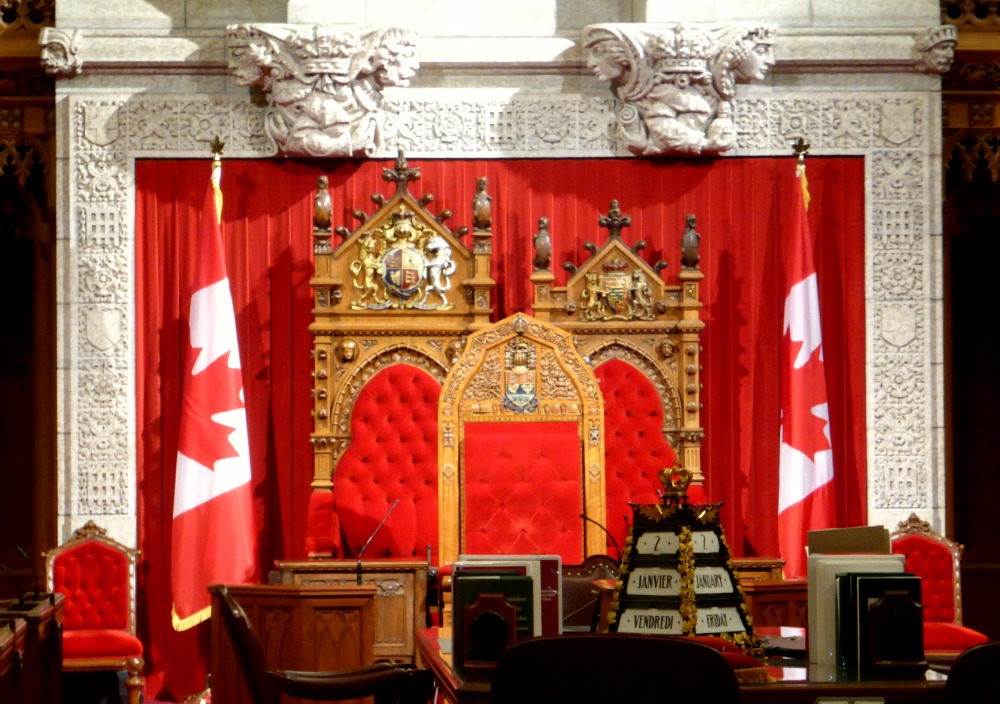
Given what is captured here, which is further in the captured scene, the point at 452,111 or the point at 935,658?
the point at 452,111

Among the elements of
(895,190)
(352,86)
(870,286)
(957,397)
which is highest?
(352,86)

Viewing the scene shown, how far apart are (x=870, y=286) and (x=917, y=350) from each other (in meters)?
0.42

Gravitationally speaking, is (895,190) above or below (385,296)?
above

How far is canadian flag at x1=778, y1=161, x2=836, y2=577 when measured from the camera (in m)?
7.68

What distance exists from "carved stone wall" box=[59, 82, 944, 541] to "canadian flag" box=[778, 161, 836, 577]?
419 mm

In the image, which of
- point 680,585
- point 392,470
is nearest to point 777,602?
point 392,470

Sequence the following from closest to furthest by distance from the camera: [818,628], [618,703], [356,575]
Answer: [618,703], [818,628], [356,575]

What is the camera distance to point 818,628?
11.3 feet

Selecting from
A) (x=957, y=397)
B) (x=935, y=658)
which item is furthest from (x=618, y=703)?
(x=957, y=397)

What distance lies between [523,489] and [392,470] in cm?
68

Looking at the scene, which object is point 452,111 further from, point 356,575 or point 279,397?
point 356,575

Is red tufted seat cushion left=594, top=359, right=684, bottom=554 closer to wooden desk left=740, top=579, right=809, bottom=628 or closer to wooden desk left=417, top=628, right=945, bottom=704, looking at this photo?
wooden desk left=740, top=579, right=809, bottom=628

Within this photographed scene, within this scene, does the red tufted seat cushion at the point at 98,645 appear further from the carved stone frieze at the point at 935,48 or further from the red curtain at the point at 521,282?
the carved stone frieze at the point at 935,48

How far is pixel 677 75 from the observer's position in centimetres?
789
